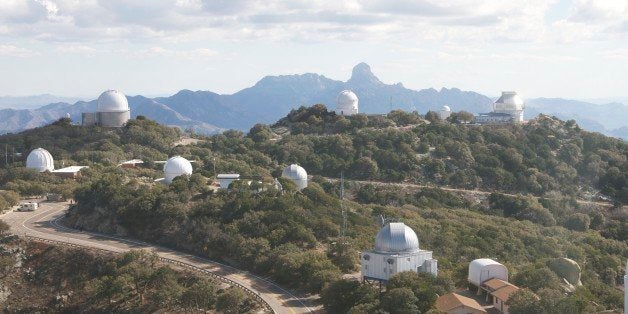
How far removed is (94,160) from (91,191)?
706 inches

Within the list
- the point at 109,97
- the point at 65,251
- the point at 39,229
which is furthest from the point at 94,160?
the point at 65,251

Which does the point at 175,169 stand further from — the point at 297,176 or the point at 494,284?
the point at 494,284

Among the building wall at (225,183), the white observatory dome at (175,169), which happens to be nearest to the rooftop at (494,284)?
the building wall at (225,183)

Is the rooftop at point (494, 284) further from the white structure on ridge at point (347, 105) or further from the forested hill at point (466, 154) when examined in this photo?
the white structure on ridge at point (347, 105)

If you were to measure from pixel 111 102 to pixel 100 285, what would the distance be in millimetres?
47731

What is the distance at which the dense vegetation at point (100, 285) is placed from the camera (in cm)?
3569

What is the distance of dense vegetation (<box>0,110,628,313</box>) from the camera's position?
3941 cm

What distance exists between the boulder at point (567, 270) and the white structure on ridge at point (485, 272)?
3.69 meters

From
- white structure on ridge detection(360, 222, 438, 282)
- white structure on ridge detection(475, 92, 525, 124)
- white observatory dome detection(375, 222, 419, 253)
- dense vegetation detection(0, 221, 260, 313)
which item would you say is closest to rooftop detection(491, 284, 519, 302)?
white structure on ridge detection(360, 222, 438, 282)

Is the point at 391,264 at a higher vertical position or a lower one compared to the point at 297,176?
lower

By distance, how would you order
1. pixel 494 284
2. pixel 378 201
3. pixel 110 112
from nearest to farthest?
pixel 494 284 → pixel 378 201 → pixel 110 112

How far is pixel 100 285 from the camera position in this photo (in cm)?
3809

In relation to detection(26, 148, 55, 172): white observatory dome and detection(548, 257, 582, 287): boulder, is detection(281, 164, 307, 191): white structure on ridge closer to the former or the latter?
detection(548, 257, 582, 287): boulder

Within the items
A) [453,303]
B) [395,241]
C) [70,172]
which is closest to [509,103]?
[70,172]
